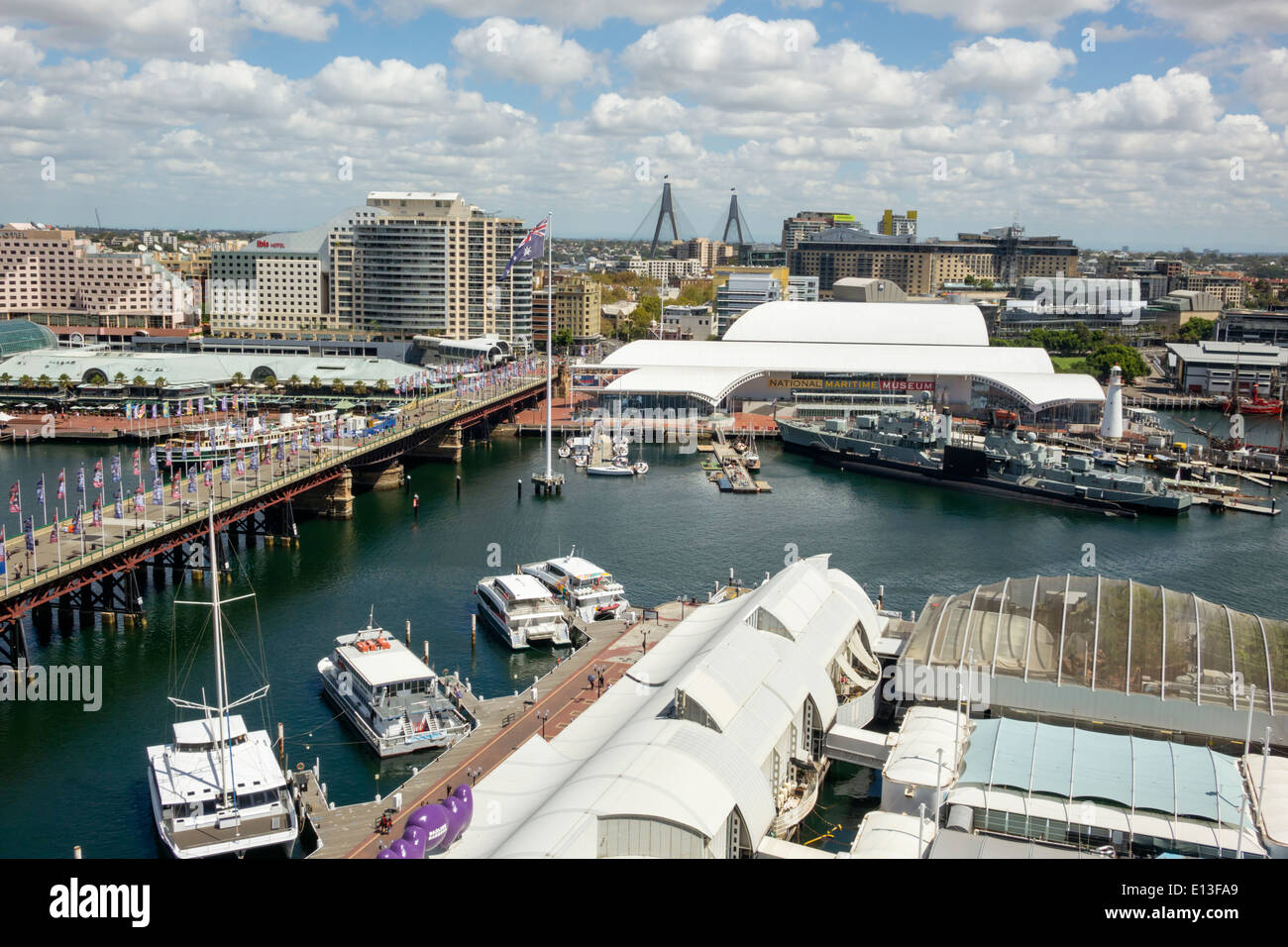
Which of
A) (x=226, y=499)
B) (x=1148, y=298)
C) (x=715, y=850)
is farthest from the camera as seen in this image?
(x=1148, y=298)

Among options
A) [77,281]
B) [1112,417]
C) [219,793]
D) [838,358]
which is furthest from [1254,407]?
[77,281]

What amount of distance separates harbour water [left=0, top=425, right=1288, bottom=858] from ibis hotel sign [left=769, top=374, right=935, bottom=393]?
1416 centimetres

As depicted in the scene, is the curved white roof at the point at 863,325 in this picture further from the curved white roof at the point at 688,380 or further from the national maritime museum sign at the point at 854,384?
the curved white roof at the point at 688,380

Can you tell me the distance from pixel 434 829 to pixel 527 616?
43.5 ft

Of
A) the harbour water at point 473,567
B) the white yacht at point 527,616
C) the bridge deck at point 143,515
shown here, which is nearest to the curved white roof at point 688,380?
the harbour water at point 473,567

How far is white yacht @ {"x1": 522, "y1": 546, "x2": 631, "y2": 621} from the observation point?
104 feet

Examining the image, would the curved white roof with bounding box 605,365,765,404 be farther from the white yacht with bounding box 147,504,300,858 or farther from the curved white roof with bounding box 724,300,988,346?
the white yacht with bounding box 147,504,300,858

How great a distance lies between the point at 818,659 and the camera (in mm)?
23156

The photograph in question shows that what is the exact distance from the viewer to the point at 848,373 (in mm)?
74750

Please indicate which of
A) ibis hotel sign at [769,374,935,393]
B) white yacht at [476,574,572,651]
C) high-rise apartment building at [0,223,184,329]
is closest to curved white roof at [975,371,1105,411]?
ibis hotel sign at [769,374,935,393]

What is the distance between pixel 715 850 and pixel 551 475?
37.0 meters

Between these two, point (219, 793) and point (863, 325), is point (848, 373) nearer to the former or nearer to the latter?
point (863, 325)
